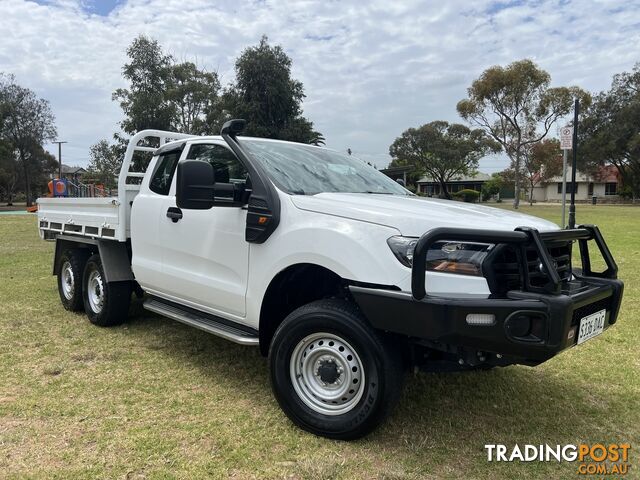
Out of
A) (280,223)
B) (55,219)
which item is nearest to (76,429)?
(280,223)

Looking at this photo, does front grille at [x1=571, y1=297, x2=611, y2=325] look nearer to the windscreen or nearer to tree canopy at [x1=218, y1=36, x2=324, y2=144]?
the windscreen

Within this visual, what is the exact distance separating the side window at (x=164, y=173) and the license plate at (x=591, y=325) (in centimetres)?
342

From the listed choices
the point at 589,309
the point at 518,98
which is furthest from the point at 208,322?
the point at 518,98

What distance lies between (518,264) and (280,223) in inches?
59.0

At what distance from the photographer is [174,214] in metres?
4.36

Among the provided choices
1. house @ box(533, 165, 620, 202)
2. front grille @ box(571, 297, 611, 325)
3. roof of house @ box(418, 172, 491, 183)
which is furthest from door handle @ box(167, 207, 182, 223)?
house @ box(533, 165, 620, 202)

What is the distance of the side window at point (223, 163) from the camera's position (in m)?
4.20

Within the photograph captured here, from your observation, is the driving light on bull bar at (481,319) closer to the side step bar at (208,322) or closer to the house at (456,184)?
the side step bar at (208,322)

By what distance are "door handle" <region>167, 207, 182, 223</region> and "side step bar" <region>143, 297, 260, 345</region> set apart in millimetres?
768

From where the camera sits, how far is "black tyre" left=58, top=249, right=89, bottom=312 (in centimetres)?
607

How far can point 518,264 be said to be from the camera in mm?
2777

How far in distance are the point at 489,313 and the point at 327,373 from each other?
1107mm

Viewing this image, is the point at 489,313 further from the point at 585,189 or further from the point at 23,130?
the point at 585,189

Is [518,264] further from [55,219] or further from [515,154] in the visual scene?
[515,154]
